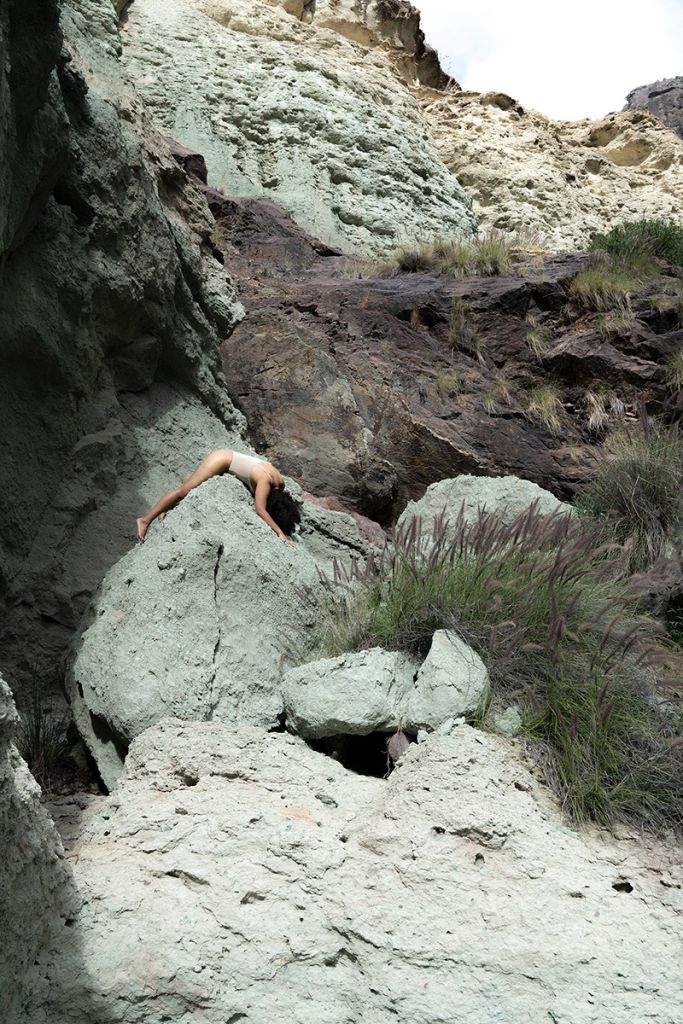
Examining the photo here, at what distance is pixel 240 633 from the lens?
4551 mm

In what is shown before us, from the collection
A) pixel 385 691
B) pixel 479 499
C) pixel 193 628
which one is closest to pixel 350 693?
pixel 385 691

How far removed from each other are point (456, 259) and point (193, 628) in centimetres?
777

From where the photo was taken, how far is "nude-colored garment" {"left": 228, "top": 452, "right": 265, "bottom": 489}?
568 cm

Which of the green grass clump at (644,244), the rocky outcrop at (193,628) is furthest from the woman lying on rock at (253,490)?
the green grass clump at (644,244)

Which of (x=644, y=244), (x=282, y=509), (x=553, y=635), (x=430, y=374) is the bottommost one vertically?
(x=553, y=635)

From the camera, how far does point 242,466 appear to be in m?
5.69

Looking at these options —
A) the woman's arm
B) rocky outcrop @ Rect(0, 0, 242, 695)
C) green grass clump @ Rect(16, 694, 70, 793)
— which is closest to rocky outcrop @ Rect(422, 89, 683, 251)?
rocky outcrop @ Rect(0, 0, 242, 695)

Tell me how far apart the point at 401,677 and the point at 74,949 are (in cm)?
183

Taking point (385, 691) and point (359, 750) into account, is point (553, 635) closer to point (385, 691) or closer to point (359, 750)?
point (385, 691)

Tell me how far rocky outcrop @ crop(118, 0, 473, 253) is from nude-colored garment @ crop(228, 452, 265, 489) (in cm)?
974

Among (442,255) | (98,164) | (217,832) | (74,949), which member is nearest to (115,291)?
(98,164)

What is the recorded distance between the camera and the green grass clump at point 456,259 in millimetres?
10727

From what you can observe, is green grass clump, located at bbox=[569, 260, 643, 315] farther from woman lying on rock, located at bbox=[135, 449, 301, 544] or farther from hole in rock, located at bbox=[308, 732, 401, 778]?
hole in rock, located at bbox=[308, 732, 401, 778]

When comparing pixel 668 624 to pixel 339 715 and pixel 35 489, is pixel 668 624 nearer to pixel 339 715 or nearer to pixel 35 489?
pixel 339 715
